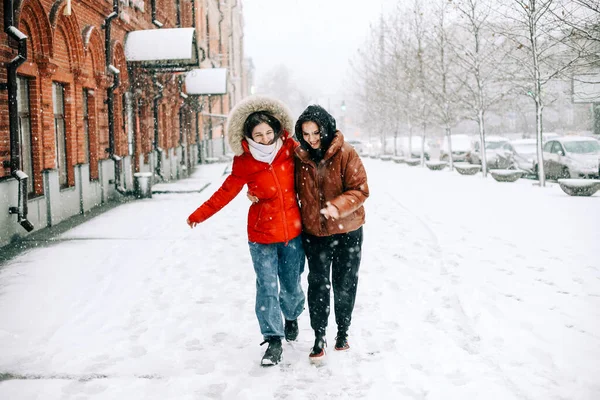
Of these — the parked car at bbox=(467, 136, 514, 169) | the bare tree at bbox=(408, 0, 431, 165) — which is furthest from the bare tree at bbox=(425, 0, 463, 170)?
the parked car at bbox=(467, 136, 514, 169)

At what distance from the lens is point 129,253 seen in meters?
7.71

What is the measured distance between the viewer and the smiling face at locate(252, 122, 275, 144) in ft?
12.6

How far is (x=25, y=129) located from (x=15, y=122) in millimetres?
1020

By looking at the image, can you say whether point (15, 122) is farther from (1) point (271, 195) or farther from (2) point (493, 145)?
(2) point (493, 145)

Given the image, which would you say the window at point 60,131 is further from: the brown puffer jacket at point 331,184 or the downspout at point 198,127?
the downspout at point 198,127

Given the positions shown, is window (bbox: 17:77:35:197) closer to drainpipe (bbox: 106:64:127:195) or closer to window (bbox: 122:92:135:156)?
drainpipe (bbox: 106:64:127:195)

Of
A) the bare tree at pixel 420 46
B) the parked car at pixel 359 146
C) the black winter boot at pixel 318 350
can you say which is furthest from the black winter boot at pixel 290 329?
the parked car at pixel 359 146

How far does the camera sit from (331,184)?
3.86 metres

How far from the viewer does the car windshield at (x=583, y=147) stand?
18.3 m

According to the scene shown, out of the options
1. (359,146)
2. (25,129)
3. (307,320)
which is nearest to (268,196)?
(307,320)

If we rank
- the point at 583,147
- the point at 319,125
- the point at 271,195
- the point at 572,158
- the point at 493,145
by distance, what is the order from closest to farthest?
the point at 319,125
the point at 271,195
the point at 572,158
the point at 583,147
the point at 493,145

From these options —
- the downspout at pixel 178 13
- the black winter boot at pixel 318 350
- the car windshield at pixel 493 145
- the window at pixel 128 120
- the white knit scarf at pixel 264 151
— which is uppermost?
the downspout at pixel 178 13

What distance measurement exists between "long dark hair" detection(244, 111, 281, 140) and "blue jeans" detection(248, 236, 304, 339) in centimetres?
79

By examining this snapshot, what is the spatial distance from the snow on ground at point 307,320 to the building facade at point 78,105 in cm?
152
